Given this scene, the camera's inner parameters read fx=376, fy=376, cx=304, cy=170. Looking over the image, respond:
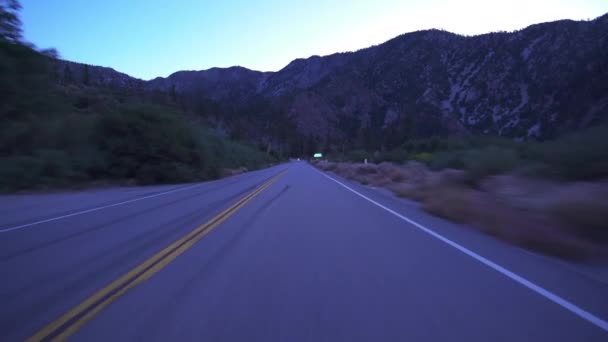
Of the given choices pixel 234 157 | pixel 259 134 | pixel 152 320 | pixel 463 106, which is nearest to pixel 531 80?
pixel 463 106

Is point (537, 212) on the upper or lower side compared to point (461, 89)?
lower

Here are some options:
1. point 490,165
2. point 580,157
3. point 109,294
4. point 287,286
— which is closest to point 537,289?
point 287,286

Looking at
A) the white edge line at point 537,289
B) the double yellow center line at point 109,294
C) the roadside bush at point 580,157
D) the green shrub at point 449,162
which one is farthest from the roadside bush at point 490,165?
the double yellow center line at point 109,294

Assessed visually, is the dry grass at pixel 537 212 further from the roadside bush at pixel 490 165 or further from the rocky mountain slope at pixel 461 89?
the rocky mountain slope at pixel 461 89

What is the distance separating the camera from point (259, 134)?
14512 cm

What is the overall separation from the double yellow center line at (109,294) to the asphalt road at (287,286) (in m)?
0.02

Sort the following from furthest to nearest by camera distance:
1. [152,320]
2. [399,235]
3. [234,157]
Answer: [234,157] → [399,235] → [152,320]

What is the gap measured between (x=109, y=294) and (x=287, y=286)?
2.20 meters

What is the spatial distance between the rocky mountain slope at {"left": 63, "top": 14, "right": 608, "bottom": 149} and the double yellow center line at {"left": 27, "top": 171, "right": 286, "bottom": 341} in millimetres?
14742

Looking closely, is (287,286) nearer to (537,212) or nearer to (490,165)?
(537,212)

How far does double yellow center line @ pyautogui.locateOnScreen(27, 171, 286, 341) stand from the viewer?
12.1ft

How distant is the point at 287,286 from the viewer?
4.97 metres

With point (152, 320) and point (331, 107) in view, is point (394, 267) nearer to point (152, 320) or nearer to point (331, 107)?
point (152, 320)

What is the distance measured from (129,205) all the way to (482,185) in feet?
42.8
